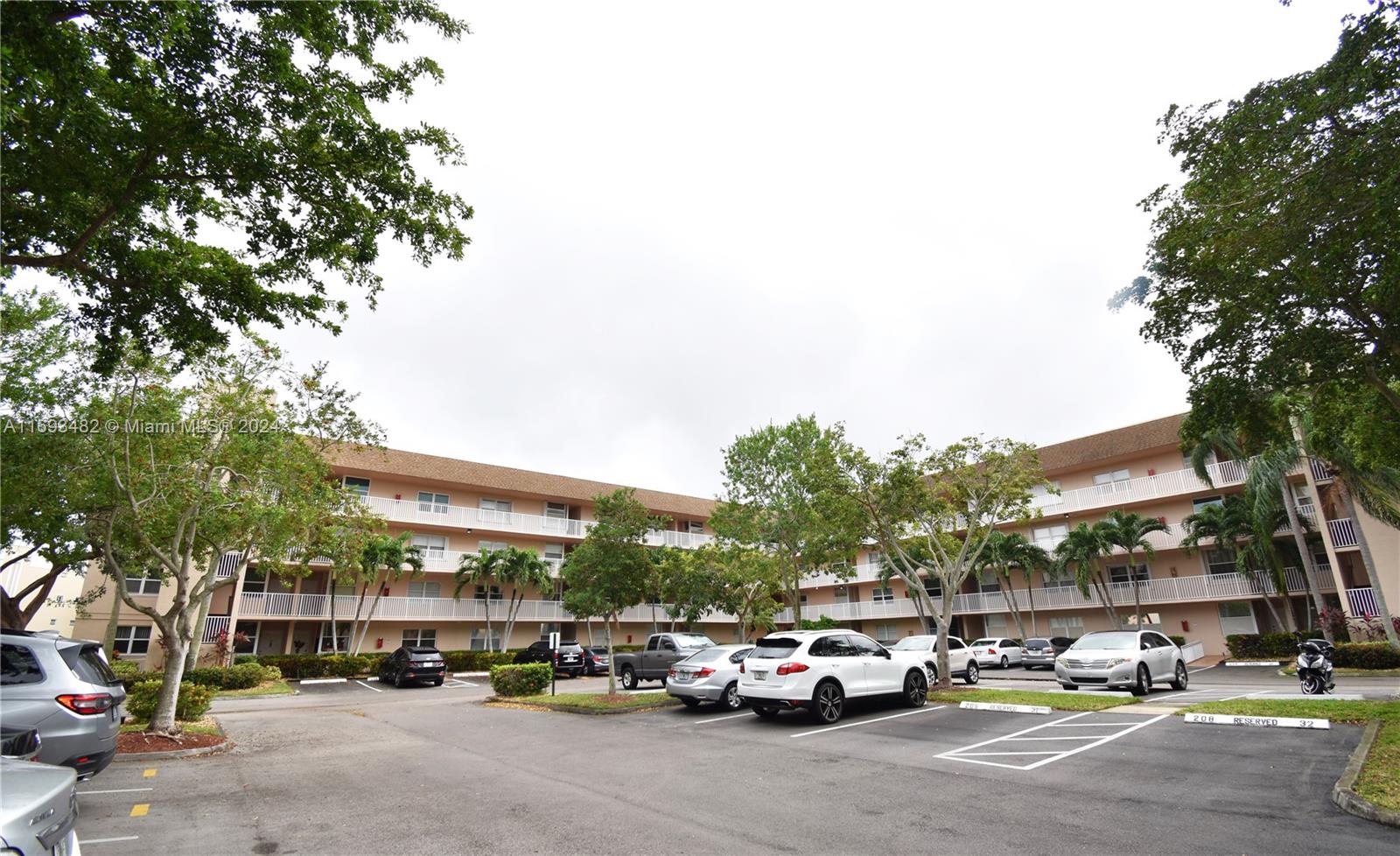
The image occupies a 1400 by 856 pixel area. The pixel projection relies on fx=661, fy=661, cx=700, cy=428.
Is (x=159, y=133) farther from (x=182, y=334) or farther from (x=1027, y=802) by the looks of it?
(x=1027, y=802)

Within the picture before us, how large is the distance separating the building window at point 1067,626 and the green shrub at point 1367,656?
38.6 ft

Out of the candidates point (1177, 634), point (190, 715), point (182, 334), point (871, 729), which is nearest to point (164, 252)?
point (182, 334)

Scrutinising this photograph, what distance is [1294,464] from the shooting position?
2338 cm

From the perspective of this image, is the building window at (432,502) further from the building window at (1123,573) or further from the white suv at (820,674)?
the building window at (1123,573)

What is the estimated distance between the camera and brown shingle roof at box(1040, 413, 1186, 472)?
3030 cm

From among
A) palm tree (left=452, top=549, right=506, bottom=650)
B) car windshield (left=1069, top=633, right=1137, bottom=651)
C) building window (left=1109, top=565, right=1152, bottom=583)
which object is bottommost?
car windshield (left=1069, top=633, right=1137, bottom=651)

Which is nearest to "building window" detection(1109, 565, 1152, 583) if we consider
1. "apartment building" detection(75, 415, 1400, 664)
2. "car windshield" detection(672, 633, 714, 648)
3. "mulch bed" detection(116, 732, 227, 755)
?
"apartment building" detection(75, 415, 1400, 664)

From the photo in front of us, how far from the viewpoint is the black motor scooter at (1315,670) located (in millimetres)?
14258

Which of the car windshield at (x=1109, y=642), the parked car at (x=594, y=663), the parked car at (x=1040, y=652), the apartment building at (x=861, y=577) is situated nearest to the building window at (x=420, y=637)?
the apartment building at (x=861, y=577)

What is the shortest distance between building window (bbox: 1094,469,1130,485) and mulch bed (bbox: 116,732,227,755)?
34552 mm

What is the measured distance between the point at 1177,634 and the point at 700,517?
27021 mm

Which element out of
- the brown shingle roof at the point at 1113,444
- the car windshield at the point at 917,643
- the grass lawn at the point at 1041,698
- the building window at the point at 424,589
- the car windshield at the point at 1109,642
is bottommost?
the grass lawn at the point at 1041,698

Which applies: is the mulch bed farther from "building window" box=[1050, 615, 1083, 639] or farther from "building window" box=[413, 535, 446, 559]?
"building window" box=[1050, 615, 1083, 639]

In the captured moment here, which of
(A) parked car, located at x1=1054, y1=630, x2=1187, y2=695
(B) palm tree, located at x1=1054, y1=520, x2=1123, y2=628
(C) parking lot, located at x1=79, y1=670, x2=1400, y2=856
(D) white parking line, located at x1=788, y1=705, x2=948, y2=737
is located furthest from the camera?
(B) palm tree, located at x1=1054, y1=520, x2=1123, y2=628
